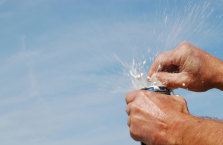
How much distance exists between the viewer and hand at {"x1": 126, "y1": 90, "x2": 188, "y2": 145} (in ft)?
11.8

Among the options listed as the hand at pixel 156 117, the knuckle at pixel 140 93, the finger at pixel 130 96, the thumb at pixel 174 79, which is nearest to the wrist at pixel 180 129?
the hand at pixel 156 117

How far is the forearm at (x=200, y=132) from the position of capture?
11.4 ft

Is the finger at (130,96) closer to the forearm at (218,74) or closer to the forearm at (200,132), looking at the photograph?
the forearm at (200,132)

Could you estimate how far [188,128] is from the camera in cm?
354

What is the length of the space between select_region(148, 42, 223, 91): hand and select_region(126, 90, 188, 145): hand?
1152 mm

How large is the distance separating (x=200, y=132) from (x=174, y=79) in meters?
1.68

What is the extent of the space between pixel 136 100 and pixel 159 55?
61.9 inches

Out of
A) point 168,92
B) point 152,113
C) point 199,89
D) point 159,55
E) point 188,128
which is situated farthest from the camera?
point 199,89

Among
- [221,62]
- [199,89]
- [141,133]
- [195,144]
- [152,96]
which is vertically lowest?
[195,144]

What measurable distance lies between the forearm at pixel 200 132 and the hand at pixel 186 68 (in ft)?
4.80

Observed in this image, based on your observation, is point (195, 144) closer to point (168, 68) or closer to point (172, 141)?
point (172, 141)

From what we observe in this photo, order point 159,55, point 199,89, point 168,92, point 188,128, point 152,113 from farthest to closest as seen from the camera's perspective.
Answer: point 199,89 → point 159,55 → point 168,92 → point 152,113 → point 188,128

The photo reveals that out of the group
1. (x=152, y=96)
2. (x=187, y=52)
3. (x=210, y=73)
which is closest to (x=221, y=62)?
(x=210, y=73)

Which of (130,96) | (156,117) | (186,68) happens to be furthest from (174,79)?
(156,117)
